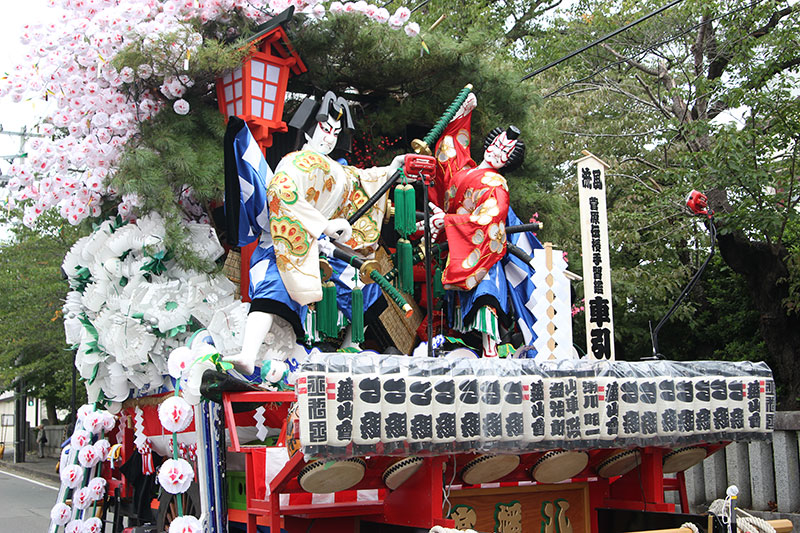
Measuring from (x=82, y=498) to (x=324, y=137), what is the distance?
11.4 ft

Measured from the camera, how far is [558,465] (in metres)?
4.71

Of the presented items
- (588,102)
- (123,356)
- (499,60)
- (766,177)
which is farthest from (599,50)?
(123,356)

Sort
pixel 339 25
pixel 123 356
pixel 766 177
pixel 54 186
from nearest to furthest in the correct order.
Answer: pixel 123 356
pixel 54 186
pixel 339 25
pixel 766 177

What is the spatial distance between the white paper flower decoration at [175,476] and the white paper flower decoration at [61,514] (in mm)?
1713

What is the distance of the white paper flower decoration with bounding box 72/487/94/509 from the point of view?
6387 millimetres

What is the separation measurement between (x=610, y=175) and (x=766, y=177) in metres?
2.61

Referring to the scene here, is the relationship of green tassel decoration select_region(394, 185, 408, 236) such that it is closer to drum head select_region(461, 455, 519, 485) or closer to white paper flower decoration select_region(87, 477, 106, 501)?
drum head select_region(461, 455, 519, 485)

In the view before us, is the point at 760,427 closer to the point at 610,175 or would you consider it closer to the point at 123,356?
the point at 123,356

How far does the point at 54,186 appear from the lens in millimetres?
6688

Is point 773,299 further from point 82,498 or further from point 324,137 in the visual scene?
point 82,498

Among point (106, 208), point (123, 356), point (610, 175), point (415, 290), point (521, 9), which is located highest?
point (521, 9)

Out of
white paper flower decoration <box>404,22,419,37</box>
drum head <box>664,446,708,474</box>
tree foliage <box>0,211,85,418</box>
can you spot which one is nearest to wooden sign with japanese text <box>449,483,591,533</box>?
drum head <box>664,446,708,474</box>

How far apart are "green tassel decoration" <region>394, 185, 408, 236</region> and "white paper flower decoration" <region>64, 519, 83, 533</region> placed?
340cm

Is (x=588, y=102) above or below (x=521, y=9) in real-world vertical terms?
below
